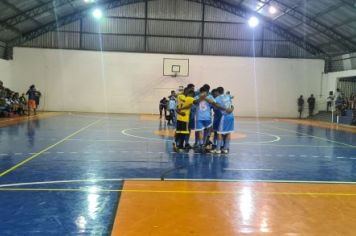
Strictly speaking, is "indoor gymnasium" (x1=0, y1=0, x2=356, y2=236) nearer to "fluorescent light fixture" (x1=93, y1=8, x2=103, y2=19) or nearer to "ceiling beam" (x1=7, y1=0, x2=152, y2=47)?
"ceiling beam" (x1=7, y1=0, x2=152, y2=47)

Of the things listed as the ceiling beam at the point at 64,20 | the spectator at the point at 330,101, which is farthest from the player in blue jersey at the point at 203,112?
the ceiling beam at the point at 64,20

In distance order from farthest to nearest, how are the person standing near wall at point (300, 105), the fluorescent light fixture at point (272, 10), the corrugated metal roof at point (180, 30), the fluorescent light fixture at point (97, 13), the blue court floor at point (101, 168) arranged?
the person standing near wall at point (300, 105) < the corrugated metal roof at point (180, 30) < the fluorescent light fixture at point (97, 13) < the fluorescent light fixture at point (272, 10) < the blue court floor at point (101, 168)

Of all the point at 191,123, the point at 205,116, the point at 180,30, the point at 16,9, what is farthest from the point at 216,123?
the point at 180,30

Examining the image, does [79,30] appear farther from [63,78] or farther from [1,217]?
[1,217]

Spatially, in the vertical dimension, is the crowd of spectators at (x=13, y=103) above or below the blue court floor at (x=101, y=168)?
above

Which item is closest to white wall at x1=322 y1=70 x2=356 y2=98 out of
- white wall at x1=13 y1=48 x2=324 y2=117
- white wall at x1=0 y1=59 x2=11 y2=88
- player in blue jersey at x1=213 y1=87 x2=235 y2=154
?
white wall at x1=13 y1=48 x2=324 y2=117

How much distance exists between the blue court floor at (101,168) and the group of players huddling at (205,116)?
1.61 ft

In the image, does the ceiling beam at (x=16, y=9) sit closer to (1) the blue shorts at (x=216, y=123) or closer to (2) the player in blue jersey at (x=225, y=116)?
(1) the blue shorts at (x=216, y=123)

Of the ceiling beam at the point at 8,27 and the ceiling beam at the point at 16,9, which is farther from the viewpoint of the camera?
the ceiling beam at the point at 8,27

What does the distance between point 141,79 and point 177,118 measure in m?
21.6

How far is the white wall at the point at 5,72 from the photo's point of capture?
28138mm

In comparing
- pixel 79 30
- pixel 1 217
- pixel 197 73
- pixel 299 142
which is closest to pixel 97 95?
pixel 79 30

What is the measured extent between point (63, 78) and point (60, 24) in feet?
13.7

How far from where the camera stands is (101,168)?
25.8 feet
